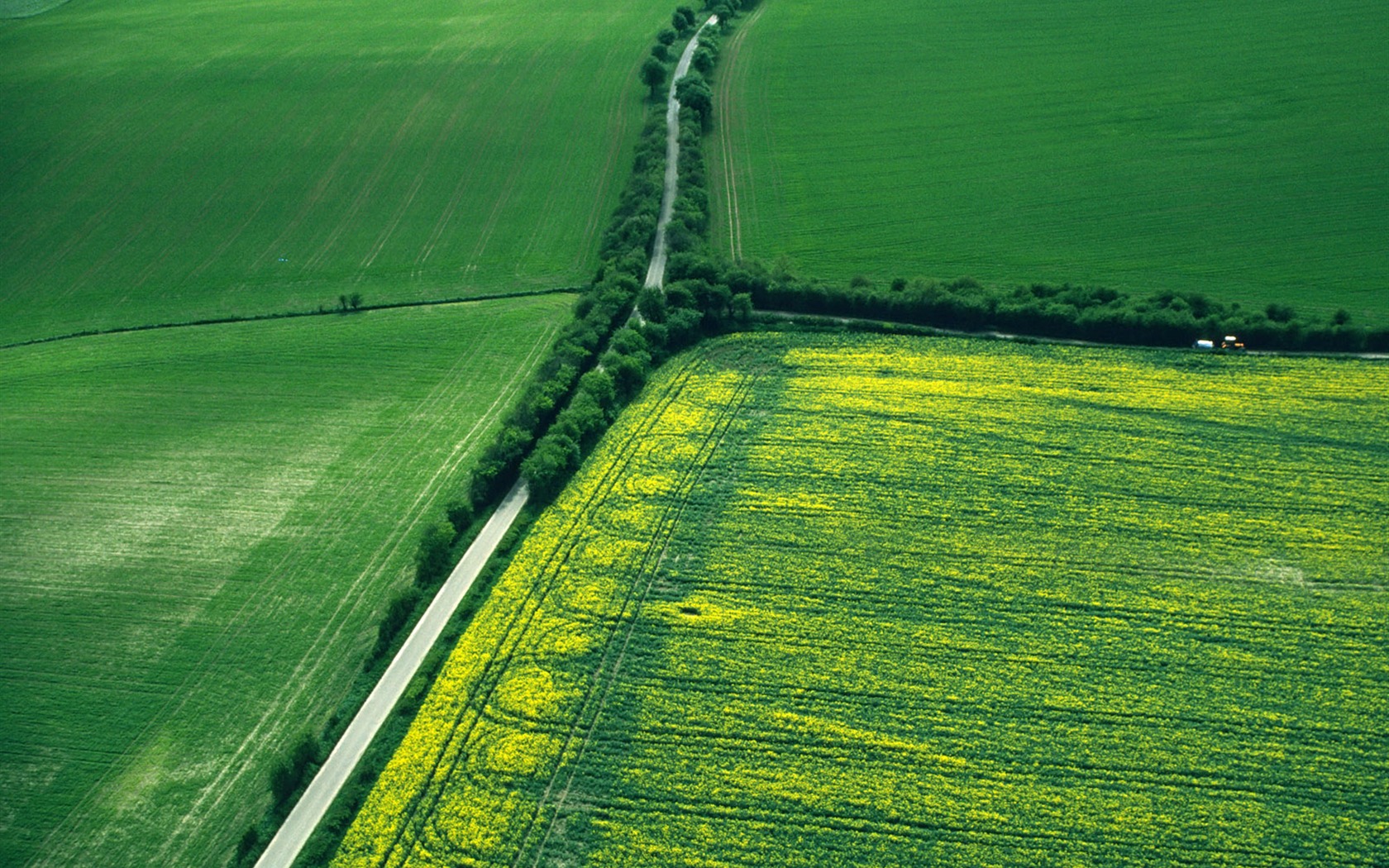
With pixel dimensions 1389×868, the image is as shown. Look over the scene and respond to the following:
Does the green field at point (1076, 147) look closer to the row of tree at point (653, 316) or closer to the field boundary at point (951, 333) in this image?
the row of tree at point (653, 316)

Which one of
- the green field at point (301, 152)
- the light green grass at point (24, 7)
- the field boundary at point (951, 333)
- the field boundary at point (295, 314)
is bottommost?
the field boundary at point (295, 314)

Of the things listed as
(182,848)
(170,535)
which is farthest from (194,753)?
(170,535)

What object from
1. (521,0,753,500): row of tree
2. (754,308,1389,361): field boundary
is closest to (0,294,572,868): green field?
(521,0,753,500): row of tree

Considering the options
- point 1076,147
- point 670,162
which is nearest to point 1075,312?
point 1076,147

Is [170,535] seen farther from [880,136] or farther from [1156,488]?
[880,136]

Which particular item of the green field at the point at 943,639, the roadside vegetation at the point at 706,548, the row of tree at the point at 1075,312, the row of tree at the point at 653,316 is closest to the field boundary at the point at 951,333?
the row of tree at the point at 1075,312

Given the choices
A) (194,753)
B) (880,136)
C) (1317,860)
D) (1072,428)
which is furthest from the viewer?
(880,136)

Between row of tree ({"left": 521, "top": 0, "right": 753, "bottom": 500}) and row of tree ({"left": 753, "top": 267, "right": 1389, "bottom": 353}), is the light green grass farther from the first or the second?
row of tree ({"left": 753, "top": 267, "right": 1389, "bottom": 353})
